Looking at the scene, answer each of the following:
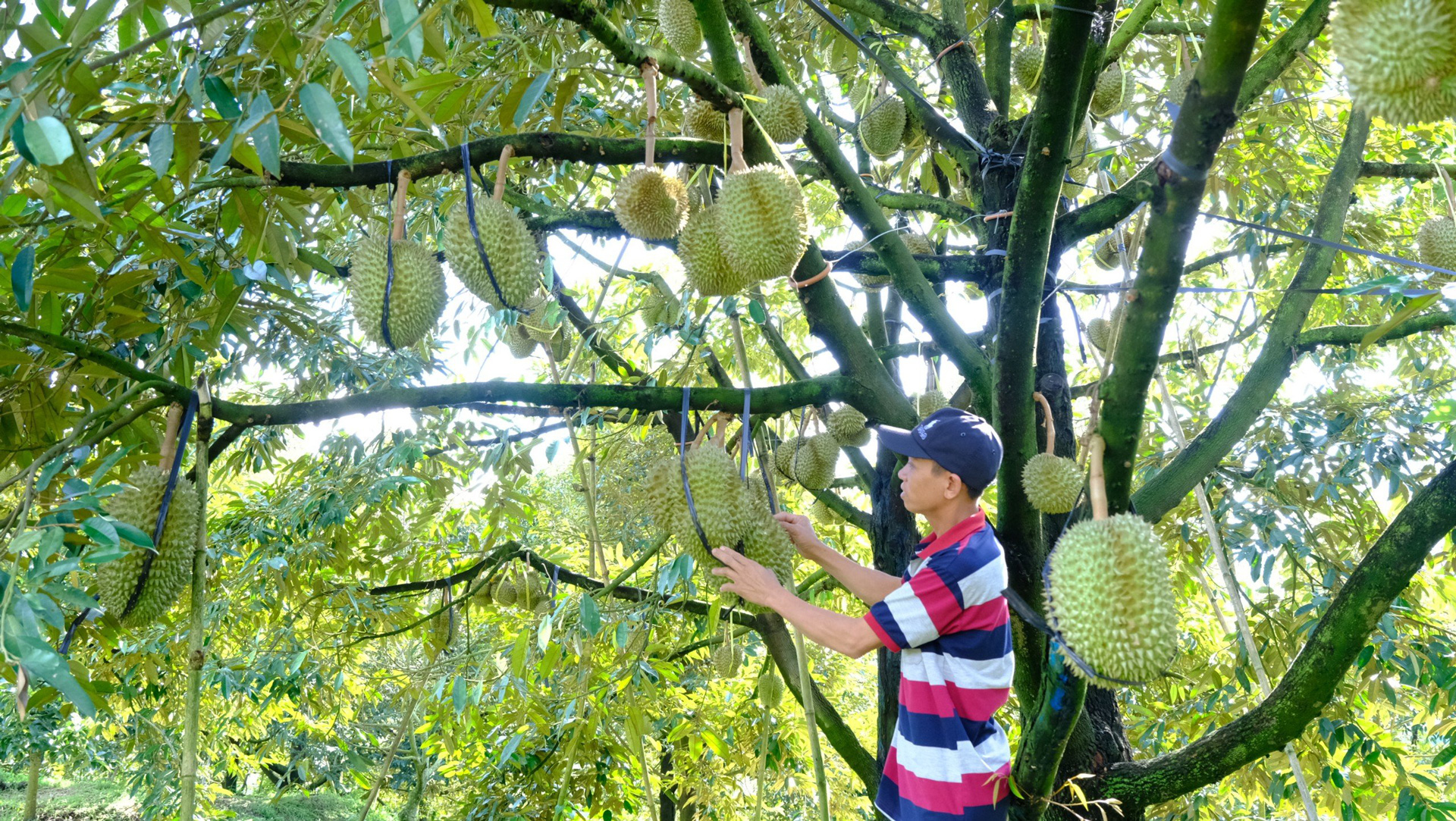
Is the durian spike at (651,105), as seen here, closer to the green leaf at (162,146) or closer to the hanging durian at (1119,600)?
the green leaf at (162,146)

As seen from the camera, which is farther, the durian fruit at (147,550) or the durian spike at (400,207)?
the durian spike at (400,207)

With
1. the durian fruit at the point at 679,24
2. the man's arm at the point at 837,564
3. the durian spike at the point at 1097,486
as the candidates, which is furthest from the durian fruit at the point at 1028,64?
the durian spike at the point at 1097,486

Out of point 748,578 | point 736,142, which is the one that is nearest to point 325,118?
point 736,142

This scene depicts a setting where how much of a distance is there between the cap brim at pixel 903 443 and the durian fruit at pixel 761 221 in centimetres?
59

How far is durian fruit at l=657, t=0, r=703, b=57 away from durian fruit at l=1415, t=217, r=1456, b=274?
2.49 meters

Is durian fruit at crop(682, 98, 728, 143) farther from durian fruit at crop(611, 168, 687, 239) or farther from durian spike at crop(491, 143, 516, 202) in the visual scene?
durian spike at crop(491, 143, 516, 202)

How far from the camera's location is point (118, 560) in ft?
4.75

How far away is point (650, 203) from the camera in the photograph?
1.72 metres

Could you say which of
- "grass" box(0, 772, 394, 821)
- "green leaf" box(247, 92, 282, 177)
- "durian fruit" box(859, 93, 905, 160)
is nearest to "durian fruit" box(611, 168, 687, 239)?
"green leaf" box(247, 92, 282, 177)

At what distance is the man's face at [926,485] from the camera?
204cm

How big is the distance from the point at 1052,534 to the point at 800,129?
4.44ft

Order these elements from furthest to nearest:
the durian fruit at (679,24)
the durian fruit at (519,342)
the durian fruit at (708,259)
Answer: the durian fruit at (519,342), the durian fruit at (679,24), the durian fruit at (708,259)

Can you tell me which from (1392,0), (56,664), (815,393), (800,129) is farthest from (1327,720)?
(56,664)

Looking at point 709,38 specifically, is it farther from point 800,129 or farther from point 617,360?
point 617,360
